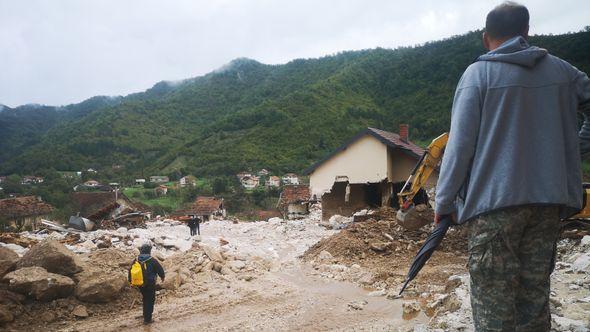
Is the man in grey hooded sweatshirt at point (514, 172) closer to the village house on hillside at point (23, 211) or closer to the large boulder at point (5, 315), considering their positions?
the large boulder at point (5, 315)

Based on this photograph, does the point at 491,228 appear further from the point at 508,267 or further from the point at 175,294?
the point at 175,294

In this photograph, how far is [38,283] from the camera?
6980mm

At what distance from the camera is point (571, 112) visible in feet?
6.58

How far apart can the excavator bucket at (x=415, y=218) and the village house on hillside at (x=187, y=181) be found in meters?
53.8

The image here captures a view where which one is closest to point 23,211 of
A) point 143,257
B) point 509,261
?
point 143,257

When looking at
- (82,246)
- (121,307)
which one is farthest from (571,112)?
(82,246)

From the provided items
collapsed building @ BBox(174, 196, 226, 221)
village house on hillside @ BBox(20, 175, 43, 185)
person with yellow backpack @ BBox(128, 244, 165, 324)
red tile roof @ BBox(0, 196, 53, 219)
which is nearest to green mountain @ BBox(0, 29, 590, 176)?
village house on hillside @ BBox(20, 175, 43, 185)

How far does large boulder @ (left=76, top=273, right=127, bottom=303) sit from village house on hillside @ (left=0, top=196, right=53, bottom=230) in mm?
26304

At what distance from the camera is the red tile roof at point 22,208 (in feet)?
98.3

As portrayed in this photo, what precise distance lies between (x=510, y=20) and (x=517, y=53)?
244 mm

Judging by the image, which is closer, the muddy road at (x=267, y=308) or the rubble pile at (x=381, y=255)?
the muddy road at (x=267, y=308)

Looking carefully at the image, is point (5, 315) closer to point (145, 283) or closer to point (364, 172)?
point (145, 283)

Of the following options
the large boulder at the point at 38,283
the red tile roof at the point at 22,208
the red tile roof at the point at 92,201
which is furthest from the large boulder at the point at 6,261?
the red tile roof at the point at 92,201

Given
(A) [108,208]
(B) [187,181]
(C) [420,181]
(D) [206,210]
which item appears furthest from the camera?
(B) [187,181]
